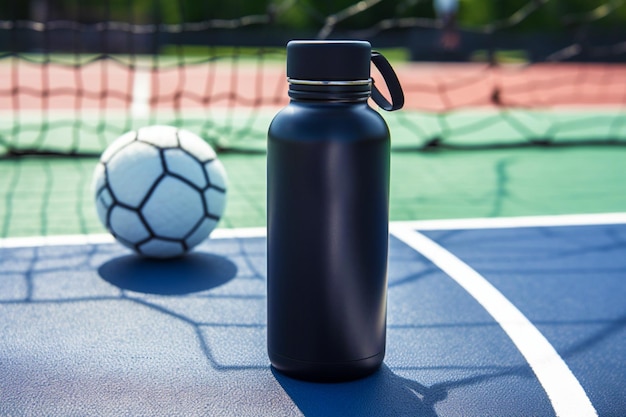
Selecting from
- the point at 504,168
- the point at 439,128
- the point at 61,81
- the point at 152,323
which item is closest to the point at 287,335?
the point at 152,323

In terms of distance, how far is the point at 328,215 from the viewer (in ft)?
8.79

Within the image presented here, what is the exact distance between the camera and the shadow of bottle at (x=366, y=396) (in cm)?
261

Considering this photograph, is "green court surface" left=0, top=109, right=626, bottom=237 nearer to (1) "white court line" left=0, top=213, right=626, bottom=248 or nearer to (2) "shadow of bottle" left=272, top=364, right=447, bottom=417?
(1) "white court line" left=0, top=213, right=626, bottom=248

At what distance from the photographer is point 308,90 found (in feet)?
8.68

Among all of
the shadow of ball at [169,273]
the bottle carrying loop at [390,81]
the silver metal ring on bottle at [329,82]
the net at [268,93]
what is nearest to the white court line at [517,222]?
the shadow of ball at [169,273]

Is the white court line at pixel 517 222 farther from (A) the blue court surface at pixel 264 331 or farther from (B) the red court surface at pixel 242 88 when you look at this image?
(B) the red court surface at pixel 242 88

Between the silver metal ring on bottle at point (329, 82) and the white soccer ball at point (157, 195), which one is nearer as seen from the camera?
the silver metal ring on bottle at point (329, 82)

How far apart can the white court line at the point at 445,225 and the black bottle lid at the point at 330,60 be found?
2.32 meters

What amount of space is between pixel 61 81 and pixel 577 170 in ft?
38.5

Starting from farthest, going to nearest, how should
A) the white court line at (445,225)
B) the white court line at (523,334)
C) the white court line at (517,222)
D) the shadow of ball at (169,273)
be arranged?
the white court line at (517,222), the white court line at (445,225), the shadow of ball at (169,273), the white court line at (523,334)

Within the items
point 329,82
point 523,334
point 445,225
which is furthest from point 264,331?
point 445,225

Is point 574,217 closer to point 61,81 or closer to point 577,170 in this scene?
point 577,170

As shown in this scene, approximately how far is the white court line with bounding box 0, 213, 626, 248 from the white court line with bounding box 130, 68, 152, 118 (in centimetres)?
609

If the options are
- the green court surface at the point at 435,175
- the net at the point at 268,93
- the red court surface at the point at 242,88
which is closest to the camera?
the green court surface at the point at 435,175
